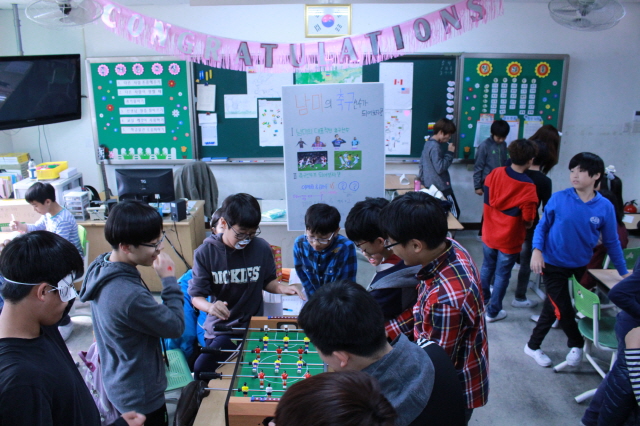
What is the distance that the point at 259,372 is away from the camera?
6.25ft

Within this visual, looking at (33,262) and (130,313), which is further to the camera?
(130,313)

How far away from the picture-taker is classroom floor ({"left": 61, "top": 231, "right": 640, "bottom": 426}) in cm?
295

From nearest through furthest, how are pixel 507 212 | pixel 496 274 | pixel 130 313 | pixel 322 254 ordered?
pixel 130 313
pixel 322 254
pixel 507 212
pixel 496 274

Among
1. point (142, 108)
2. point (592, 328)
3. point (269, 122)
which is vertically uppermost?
point (142, 108)

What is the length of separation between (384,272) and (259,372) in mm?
664

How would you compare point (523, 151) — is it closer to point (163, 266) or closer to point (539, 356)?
point (539, 356)

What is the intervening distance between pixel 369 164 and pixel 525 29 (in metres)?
3.37

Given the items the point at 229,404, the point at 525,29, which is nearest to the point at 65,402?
the point at 229,404

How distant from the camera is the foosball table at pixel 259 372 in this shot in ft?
5.59

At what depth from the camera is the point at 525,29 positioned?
5.53m

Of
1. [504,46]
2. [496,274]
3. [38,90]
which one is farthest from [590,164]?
[38,90]

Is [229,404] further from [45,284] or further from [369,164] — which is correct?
[369,164]

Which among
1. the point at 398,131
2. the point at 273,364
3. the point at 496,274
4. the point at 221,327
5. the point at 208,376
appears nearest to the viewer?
the point at 208,376

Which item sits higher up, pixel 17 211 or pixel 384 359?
pixel 384 359
